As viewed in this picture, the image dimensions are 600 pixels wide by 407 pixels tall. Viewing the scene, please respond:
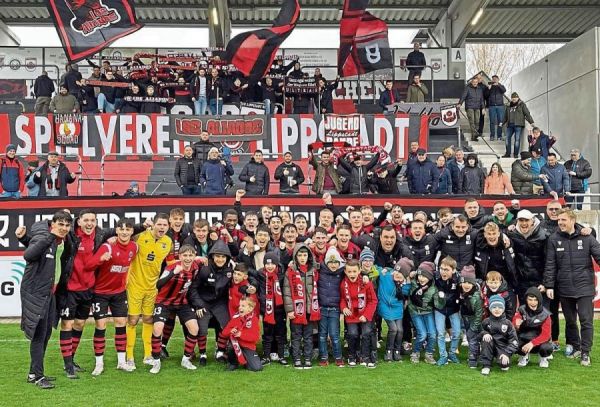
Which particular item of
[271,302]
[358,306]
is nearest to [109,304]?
[271,302]

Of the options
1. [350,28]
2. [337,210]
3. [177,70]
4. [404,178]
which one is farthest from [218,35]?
[337,210]

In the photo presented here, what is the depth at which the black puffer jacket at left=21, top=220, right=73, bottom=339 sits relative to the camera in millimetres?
7383

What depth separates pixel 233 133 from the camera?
57.3 ft

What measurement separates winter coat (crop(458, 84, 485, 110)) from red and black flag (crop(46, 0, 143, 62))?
30.7ft

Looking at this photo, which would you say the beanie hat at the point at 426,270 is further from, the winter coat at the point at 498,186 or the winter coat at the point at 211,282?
the winter coat at the point at 498,186

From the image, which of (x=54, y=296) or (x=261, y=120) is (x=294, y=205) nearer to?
(x=261, y=120)

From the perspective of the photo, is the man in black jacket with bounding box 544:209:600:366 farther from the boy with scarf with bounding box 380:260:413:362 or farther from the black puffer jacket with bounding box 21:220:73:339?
the black puffer jacket with bounding box 21:220:73:339

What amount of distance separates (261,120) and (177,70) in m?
4.47

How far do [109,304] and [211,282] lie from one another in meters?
1.26

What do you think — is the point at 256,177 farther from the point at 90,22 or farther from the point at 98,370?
the point at 90,22

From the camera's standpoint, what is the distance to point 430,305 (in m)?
8.85

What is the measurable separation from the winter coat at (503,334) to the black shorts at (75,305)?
481 cm

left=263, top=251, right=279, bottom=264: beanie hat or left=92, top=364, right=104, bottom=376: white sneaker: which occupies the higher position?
left=263, top=251, right=279, bottom=264: beanie hat

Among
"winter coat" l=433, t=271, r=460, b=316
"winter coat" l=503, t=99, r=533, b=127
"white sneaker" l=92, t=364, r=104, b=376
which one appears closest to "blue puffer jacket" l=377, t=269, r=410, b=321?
"winter coat" l=433, t=271, r=460, b=316
